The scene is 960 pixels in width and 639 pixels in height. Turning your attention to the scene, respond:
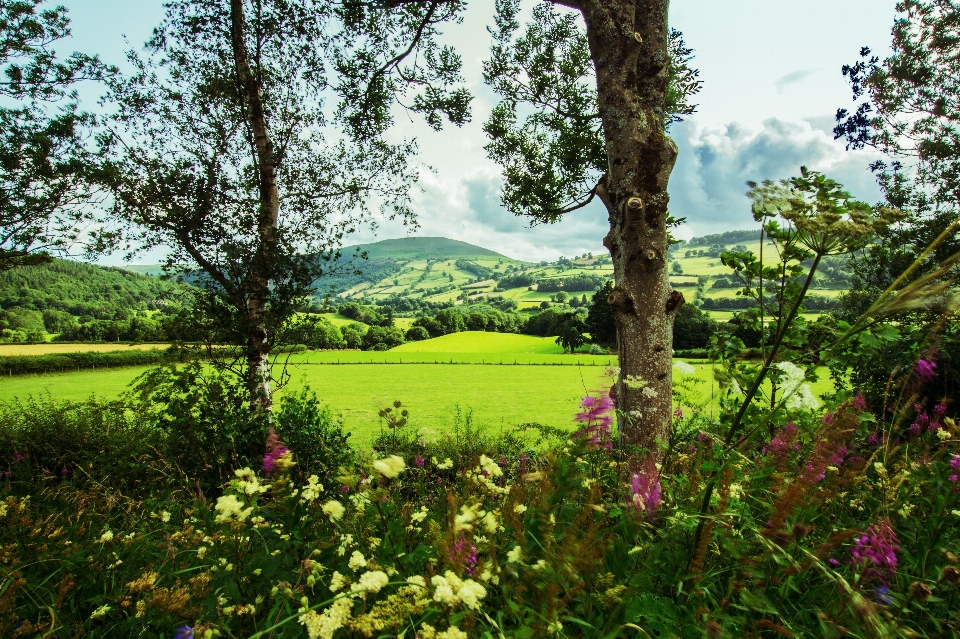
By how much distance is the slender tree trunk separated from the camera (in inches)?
279

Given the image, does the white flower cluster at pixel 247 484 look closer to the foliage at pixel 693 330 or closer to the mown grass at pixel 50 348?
the foliage at pixel 693 330

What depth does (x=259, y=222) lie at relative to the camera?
734 centimetres

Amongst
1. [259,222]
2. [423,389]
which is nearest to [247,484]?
[259,222]

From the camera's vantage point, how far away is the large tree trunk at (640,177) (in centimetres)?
356

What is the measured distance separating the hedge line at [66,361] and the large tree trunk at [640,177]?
131ft

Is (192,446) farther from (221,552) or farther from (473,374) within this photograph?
(473,374)

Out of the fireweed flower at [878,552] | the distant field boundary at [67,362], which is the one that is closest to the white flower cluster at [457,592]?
the fireweed flower at [878,552]

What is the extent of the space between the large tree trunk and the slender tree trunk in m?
5.82

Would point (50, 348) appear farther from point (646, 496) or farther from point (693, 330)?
point (693, 330)

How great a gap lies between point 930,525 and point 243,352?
317 inches

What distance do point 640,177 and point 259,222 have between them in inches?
254

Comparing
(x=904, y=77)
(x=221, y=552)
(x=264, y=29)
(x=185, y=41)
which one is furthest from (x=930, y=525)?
(x=904, y=77)

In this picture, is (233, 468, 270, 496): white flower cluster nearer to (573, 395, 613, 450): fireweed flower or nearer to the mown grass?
(573, 395, 613, 450): fireweed flower

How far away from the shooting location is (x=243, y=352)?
284 inches
